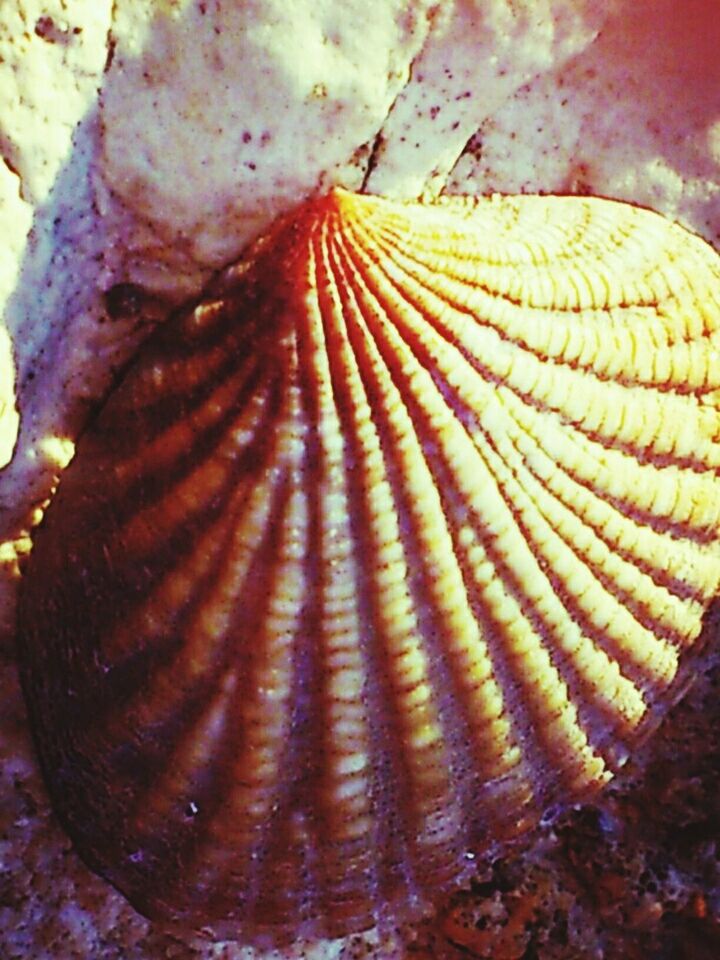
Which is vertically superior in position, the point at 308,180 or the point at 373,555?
the point at 308,180

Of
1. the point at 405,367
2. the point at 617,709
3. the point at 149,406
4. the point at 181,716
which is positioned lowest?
the point at 181,716

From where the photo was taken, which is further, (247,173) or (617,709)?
(617,709)

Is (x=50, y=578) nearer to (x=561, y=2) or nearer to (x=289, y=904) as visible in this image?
(x=289, y=904)

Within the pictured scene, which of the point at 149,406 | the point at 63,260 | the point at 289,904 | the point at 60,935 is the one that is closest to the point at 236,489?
the point at 149,406
